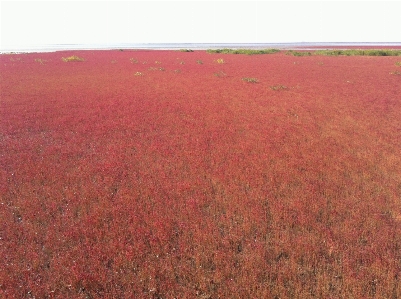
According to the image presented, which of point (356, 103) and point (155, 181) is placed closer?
point (155, 181)

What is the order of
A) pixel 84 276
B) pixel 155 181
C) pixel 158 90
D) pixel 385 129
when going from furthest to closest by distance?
pixel 158 90 → pixel 385 129 → pixel 155 181 → pixel 84 276

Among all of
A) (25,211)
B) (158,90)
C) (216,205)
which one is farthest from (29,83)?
(216,205)

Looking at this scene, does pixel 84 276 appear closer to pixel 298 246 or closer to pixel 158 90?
pixel 298 246

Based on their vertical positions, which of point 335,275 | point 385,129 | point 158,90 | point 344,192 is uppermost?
point 158,90

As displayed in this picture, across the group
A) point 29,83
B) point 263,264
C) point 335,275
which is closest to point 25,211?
point 263,264

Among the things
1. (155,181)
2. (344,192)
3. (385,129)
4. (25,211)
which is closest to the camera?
(25,211)

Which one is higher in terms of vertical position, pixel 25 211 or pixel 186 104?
pixel 186 104

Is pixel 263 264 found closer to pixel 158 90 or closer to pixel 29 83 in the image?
pixel 158 90
